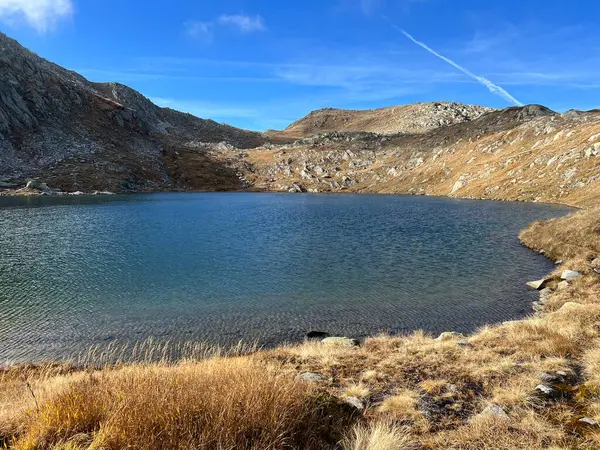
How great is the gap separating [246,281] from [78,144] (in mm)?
152517

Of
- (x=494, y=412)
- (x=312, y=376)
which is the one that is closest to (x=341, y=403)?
(x=312, y=376)

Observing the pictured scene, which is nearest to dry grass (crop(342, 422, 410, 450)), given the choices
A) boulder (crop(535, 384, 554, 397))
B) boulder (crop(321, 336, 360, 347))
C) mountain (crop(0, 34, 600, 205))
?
boulder (crop(535, 384, 554, 397))

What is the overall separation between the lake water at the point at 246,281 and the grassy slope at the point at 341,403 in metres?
6.48

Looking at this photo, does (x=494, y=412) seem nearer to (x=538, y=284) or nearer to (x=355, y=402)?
(x=355, y=402)

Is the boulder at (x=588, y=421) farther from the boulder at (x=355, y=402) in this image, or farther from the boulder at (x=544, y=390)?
the boulder at (x=355, y=402)

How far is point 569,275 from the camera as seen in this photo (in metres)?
26.7

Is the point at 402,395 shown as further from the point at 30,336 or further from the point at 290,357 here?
the point at 30,336

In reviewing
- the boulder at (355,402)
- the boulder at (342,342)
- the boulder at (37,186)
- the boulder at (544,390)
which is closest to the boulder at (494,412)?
the boulder at (544,390)

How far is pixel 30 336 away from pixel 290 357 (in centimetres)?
1513

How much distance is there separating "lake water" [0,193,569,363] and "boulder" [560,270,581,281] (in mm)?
2688

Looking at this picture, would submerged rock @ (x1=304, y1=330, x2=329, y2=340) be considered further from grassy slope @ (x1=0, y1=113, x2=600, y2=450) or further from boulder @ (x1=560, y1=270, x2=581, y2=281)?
boulder @ (x1=560, y1=270, x2=581, y2=281)

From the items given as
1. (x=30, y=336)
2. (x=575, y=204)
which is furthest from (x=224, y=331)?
(x=575, y=204)

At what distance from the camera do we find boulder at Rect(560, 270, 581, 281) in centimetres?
2628

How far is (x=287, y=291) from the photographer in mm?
28016
